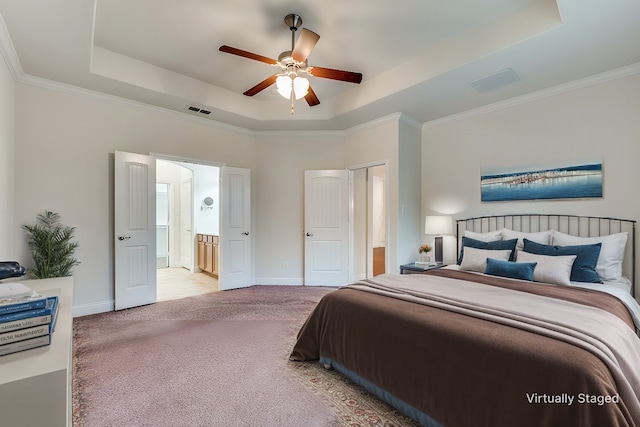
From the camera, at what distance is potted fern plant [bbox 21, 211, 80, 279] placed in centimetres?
322

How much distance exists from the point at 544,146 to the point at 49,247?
18.8ft

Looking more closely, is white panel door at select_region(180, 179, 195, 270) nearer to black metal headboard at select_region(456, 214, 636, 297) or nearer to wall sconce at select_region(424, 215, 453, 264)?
wall sconce at select_region(424, 215, 453, 264)

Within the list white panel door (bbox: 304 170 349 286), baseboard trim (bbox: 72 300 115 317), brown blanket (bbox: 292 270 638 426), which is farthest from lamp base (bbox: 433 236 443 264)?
baseboard trim (bbox: 72 300 115 317)

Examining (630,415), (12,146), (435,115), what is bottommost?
(630,415)

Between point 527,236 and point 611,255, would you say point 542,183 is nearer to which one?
point 527,236

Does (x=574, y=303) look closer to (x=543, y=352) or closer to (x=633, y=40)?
→ (x=543, y=352)

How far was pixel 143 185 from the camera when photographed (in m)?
4.07

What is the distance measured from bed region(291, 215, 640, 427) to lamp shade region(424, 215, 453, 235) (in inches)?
45.8

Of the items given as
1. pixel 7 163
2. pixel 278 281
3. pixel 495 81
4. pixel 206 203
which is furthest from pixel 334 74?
pixel 206 203

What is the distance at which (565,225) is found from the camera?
3449 millimetres

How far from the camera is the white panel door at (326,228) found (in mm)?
5223

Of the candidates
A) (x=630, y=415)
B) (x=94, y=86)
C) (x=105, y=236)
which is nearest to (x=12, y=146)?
(x=94, y=86)

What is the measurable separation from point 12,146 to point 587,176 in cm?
616

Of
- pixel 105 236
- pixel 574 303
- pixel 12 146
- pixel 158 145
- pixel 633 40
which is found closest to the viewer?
pixel 574 303
